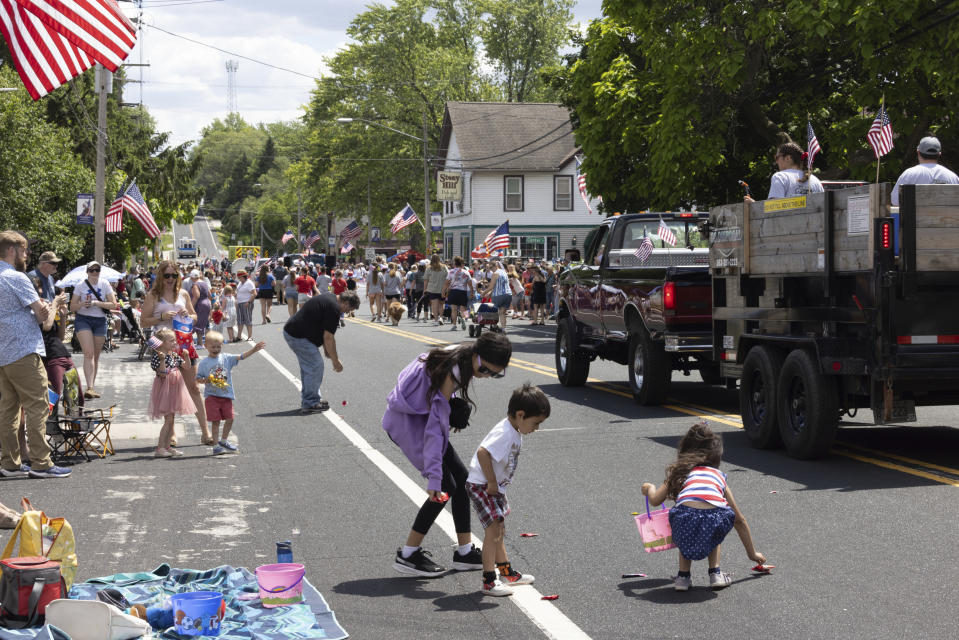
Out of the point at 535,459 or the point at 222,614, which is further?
the point at 535,459

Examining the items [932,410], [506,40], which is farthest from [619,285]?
[506,40]

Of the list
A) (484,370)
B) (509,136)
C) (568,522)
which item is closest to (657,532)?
(484,370)

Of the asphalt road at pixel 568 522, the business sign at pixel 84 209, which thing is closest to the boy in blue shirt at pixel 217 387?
the asphalt road at pixel 568 522

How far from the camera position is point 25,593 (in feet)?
17.9

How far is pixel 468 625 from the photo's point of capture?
5.75 metres

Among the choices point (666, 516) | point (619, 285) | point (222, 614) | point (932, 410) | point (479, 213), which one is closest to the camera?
point (222, 614)

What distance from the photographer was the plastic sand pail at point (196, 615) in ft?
17.7

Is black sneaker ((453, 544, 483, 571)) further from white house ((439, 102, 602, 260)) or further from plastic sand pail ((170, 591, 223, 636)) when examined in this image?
white house ((439, 102, 602, 260))

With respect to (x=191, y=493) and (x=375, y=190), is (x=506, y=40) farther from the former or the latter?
(x=191, y=493)

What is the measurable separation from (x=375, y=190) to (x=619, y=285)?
59.2 m

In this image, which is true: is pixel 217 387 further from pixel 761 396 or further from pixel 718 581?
pixel 718 581

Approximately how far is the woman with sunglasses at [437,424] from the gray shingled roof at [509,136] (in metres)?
58.3

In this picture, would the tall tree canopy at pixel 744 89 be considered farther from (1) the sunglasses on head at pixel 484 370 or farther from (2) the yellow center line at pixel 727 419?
(1) the sunglasses on head at pixel 484 370

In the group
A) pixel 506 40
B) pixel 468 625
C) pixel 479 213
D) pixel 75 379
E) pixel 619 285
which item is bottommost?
pixel 468 625
